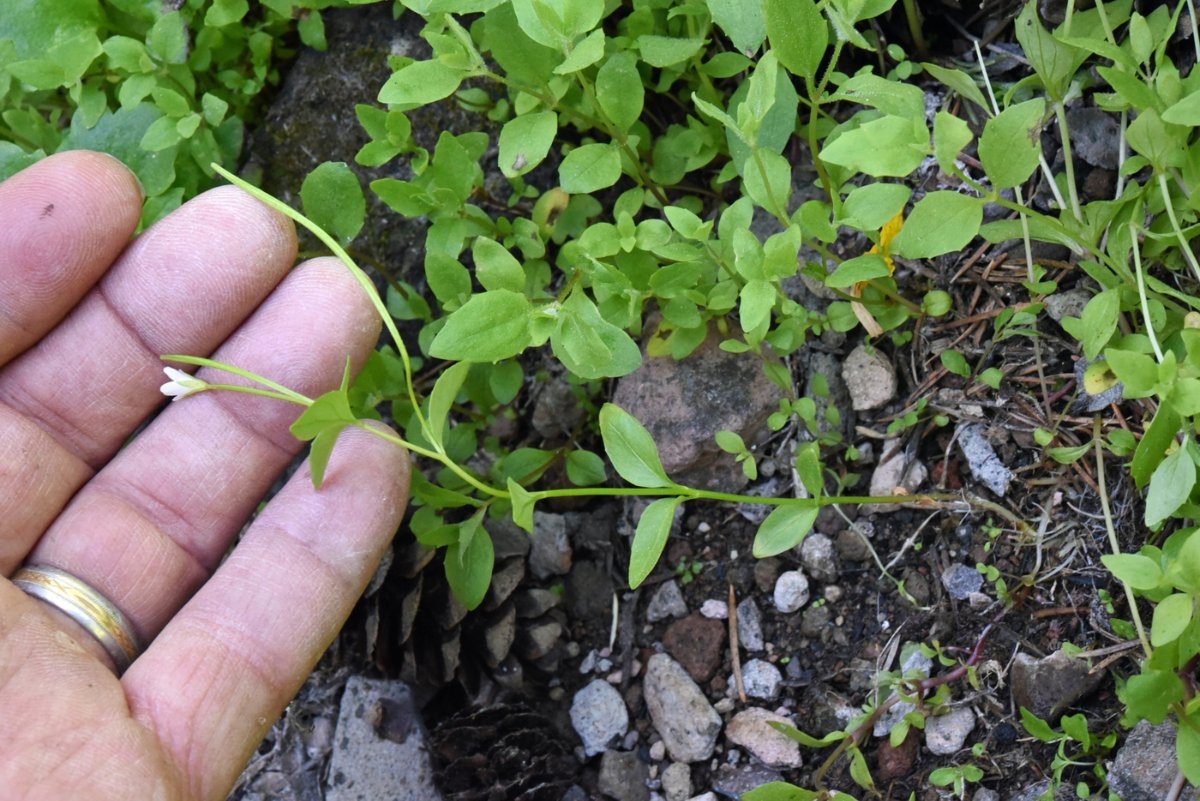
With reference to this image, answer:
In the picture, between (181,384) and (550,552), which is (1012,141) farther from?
(181,384)

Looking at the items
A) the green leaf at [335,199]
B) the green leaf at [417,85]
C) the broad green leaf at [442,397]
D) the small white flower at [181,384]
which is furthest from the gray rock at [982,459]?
the small white flower at [181,384]

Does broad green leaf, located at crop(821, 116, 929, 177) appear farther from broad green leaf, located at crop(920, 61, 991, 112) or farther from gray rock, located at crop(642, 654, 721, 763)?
gray rock, located at crop(642, 654, 721, 763)

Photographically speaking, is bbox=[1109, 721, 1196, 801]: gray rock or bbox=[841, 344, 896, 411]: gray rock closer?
bbox=[1109, 721, 1196, 801]: gray rock

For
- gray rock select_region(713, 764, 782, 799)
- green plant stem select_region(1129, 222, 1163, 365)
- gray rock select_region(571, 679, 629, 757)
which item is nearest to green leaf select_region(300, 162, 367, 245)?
gray rock select_region(571, 679, 629, 757)

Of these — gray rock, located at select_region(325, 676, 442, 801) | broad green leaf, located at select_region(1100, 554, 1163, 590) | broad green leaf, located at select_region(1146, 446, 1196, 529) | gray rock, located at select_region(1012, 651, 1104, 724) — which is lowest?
gray rock, located at select_region(325, 676, 442, 801)

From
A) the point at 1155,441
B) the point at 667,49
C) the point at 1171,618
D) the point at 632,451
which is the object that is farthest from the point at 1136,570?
the point at 667,49

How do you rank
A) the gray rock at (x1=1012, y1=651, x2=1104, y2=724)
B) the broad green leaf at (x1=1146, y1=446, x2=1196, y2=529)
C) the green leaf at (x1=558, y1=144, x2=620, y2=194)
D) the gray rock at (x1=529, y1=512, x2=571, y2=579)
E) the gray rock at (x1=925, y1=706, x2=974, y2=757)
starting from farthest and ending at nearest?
the gray rock at (x1=529, y1=512, x2=571, y2=579)
the green leaf at (x1=558, y1=144, x2=620, y2=194)
the gray rock at (x1=925, y1=706, x2=974, y2=757)
the gray rock at (x1=1012, y1=651, x2=1104, y2=724)
the broad green leaf at (x1=1146, y1=446, x2=1196, y2=529)

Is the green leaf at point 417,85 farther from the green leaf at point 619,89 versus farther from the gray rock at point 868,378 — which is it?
the gray rock at point 868,378
